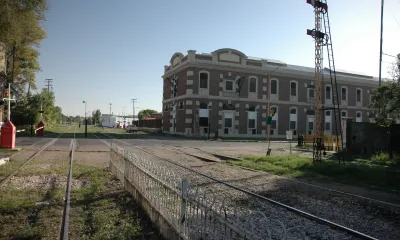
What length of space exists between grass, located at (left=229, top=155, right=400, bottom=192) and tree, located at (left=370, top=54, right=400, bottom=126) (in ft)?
16.8

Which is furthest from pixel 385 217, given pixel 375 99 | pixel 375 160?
pixel 375 99

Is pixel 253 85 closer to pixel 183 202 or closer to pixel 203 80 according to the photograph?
pixel 203 80

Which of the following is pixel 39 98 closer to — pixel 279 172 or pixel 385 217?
pixel 279 172

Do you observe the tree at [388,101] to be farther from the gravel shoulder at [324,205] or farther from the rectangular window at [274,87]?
the rectangular window at [274,87]

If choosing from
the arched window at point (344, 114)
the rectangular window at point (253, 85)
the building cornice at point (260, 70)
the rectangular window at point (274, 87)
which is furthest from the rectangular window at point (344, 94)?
the rectangular window at point (253, 85)

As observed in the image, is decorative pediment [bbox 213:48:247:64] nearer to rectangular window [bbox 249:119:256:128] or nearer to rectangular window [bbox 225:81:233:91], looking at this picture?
rectangular window [bbox 225:81:233:91]

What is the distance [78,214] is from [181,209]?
3.03 meters

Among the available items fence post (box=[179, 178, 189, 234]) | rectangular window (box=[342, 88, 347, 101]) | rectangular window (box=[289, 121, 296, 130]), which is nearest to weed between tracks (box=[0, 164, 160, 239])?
fence post (box=[179, 178, 189, 234])

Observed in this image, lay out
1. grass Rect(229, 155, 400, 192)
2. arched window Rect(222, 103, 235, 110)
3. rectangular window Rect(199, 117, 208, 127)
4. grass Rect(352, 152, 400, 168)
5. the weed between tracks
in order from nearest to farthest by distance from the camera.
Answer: the weed between tracks, grass Rect(229, 155, 400, 192), grass Rect(352, 152, 400, 168), rectangular window Rect(199, 117, 208, 127), arched window Rect(222, 103, 235, 110)

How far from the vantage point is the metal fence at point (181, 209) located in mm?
3516

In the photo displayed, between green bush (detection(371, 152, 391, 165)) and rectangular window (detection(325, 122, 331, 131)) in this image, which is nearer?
green bush (detection(371, 152, 391, 165))

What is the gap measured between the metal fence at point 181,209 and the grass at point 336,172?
7740 millimetres

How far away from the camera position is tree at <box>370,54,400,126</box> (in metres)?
17.5

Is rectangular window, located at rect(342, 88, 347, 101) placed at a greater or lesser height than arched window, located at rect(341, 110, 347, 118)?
greater
